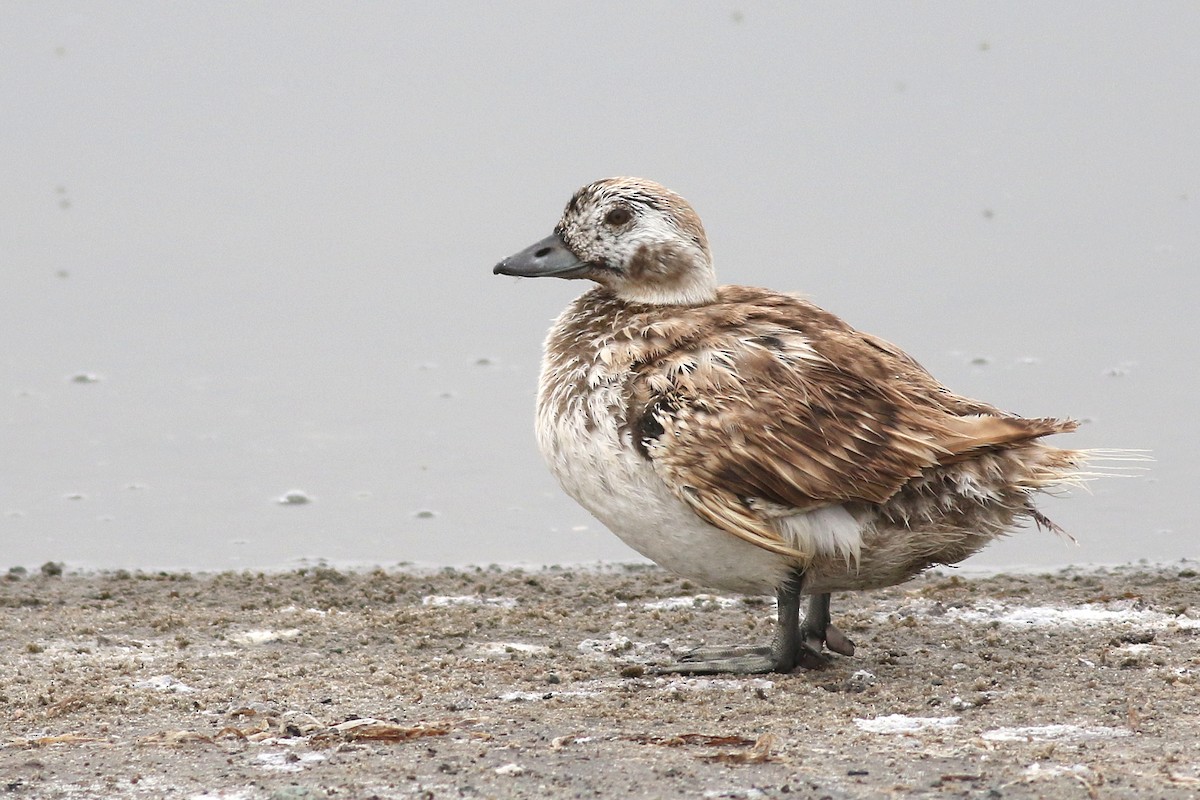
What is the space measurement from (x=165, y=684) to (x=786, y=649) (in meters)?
2.30

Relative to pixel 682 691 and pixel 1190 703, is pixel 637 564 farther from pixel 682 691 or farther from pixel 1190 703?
pixel 1190 703

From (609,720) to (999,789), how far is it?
1421 millimetres

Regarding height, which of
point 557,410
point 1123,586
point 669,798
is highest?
point 557,410

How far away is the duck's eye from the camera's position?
6738 millimetres

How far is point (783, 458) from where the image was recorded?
5887 millimetres

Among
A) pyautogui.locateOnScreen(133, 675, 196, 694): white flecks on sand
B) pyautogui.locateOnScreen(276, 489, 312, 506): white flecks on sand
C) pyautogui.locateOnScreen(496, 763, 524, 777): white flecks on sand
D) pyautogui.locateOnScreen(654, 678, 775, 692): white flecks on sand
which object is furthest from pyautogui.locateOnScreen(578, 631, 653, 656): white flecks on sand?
pyautogui.locateOnScreen(276, 489, 312, 506): white flecks on sand

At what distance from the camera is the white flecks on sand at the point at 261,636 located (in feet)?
22.8

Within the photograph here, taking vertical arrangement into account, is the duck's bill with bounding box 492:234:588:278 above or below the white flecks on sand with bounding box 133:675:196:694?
above

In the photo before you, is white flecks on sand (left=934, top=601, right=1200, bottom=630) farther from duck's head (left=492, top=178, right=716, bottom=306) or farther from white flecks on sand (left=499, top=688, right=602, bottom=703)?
white flecks on sand (left=499, top=688, right=602, bottom=703)

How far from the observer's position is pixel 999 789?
4551mm

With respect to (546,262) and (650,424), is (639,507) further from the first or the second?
(546,262)

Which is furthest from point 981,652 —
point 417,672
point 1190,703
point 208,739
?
point 208,739

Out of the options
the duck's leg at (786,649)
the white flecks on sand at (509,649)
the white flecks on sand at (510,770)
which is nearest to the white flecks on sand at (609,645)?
the white flecks on sand at (509,649)

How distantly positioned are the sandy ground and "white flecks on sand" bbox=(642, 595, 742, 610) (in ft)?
0.08
